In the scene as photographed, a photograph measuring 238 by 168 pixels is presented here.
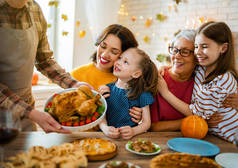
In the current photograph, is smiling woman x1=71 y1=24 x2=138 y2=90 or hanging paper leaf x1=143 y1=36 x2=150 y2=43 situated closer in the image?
smiling woman x1=71 y1=24 x2=138 y2=90

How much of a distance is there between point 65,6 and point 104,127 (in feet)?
12.5

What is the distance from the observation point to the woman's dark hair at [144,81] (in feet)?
6.80

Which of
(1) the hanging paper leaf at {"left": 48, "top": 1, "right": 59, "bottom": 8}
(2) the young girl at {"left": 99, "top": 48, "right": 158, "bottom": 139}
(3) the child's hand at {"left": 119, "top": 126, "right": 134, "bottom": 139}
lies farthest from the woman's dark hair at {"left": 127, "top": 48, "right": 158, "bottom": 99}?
(1) the hanging paper leaf at {"left": 48, "top": 1, "right": 59, "bottom": 8}

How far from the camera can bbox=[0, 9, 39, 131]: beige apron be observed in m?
1.98

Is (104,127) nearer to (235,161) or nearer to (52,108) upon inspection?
(52,108)

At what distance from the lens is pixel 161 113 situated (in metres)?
2.21

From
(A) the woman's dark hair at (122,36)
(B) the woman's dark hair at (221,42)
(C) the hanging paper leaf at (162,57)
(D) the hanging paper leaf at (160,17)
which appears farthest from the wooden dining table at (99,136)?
(D) the hanging paper leaf at (160,17)

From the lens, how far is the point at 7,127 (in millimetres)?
1084

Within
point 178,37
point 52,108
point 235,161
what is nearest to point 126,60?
point 178,37

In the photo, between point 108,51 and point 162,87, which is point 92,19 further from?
point 162,87

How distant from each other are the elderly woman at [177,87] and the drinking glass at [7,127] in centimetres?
131

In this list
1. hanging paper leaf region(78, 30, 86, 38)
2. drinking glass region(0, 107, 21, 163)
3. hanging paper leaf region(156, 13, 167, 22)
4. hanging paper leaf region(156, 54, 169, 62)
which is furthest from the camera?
hanging paper leaf region(156, 13, 167, 22)

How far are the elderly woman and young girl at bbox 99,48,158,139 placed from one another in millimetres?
186

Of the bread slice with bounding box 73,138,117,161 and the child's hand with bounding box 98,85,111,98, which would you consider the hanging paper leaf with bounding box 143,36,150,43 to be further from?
the bread slice with bounding box 73,138,117,161
